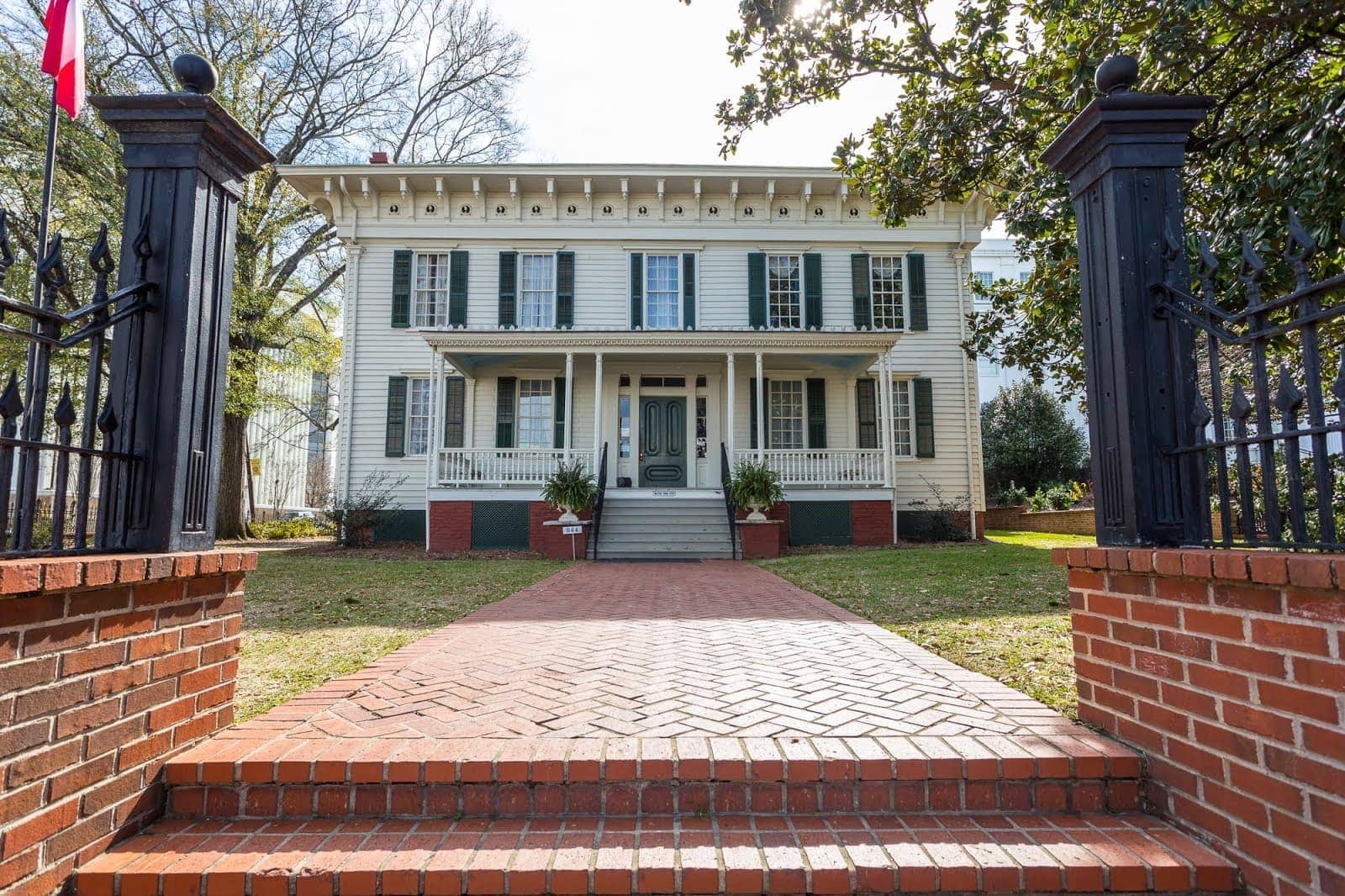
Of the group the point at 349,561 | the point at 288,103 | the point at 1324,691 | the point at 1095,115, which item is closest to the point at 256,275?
the point at 288,103

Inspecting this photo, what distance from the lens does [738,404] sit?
46.2 ft

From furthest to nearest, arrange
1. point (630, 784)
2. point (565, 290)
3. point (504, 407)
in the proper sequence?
point (565, 290) < point (504, 407) < point (630, 784)

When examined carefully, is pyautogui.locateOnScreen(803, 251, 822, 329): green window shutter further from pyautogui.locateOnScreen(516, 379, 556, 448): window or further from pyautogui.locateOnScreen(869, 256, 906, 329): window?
pyautogui.locateOnScreen(516, 379, 556, 448): window

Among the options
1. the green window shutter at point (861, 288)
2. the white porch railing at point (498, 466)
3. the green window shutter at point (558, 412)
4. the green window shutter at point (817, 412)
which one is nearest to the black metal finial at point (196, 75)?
the white porch railing at point (498, 466)

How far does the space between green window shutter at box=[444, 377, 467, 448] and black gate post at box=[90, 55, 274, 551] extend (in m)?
11.9

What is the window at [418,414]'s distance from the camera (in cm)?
1413

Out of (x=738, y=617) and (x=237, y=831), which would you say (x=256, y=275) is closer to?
(x=738, y=617)

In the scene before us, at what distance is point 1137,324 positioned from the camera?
229cm

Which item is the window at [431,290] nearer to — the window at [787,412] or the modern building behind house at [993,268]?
the window at [787,412]

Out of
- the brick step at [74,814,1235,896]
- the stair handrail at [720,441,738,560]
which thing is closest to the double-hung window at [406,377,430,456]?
the stair handrail at [720,441,738,560]

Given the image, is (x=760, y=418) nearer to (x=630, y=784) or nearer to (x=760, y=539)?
(x=760, y=539)

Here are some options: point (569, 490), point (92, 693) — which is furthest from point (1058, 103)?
point (569, 490)

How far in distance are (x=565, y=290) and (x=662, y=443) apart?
3956 mm

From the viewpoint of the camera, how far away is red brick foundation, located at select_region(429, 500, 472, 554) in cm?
1236
